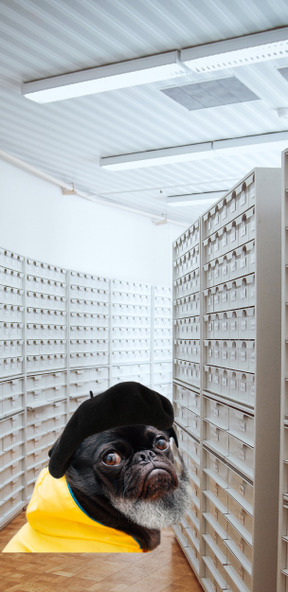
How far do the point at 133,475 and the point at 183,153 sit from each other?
620 cm

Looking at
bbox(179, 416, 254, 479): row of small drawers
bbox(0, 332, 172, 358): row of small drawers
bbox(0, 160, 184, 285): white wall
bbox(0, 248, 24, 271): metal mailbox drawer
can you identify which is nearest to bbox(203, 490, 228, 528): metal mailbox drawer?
bbox(179, 416, 254, 479): row of small drawers

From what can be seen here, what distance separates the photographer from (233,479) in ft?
11.0

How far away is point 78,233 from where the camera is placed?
8.88 m

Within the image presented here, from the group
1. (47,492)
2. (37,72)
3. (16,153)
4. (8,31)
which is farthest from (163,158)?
(47,492)

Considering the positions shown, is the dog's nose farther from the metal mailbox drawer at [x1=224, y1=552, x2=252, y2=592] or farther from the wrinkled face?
the metal mailbox drawer at [x1=224, y1=552, x2=252, y2=592]

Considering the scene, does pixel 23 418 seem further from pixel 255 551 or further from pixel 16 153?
pixel 255 551

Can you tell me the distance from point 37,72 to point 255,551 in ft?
12.0

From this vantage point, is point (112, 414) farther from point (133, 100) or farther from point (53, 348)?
point (53, 348)

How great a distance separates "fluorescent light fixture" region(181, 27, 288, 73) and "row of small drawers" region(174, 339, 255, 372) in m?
1.86

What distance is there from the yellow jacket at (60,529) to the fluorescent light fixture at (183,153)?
5.80 meters

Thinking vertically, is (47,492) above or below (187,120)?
below

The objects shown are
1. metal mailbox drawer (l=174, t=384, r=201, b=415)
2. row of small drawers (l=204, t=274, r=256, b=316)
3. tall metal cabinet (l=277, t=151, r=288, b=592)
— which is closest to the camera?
tall metal cabinet (l=277, t=151, r=288, b=592)

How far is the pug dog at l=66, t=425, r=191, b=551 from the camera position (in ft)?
2.09

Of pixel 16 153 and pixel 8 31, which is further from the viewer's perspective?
pixel 16 153
